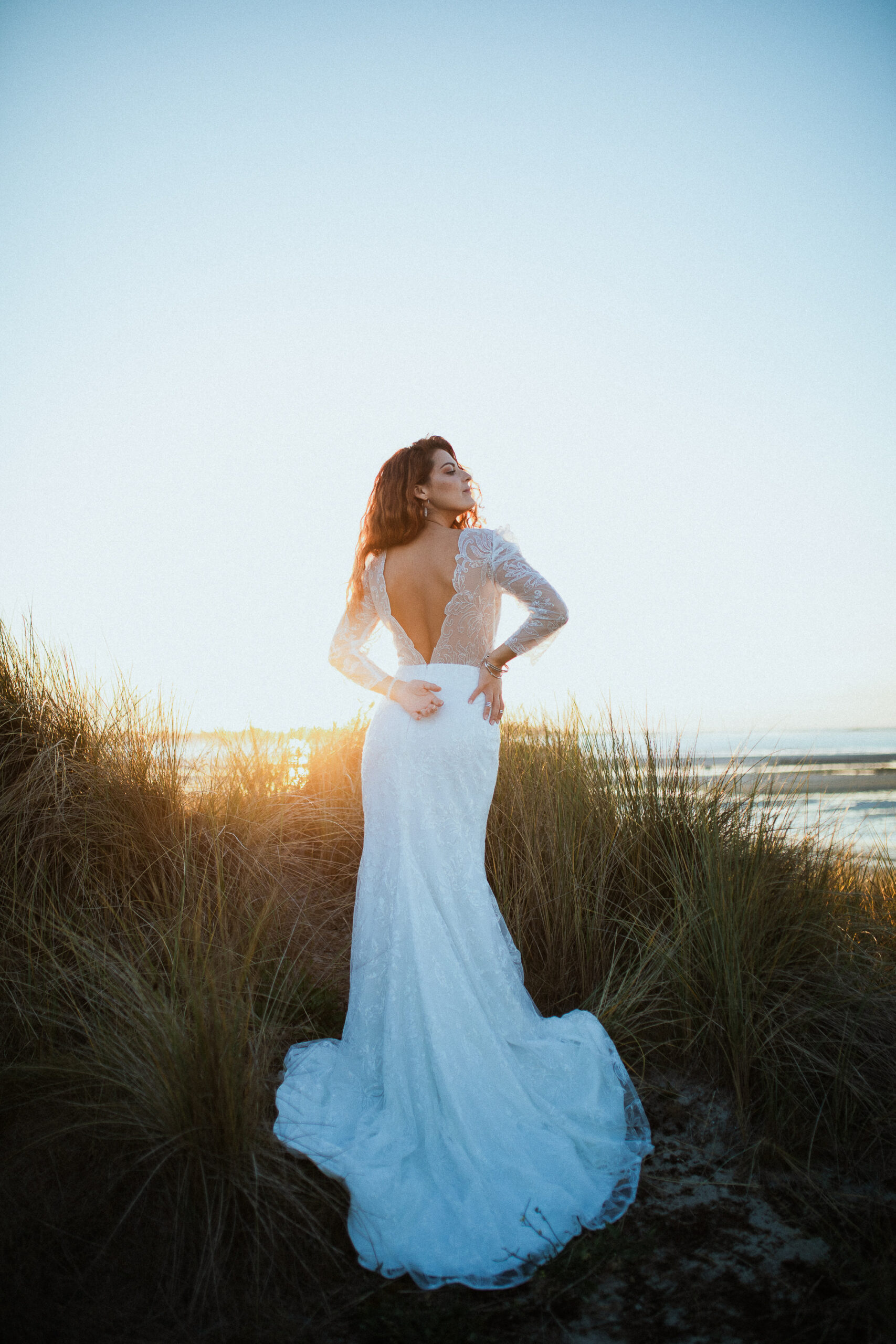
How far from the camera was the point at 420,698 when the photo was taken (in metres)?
2.95

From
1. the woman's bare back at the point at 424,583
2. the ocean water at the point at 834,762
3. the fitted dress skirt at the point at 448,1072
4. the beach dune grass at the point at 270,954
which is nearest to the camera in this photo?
the beach dune grass at the point at 270,954

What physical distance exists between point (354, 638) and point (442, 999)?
157cm

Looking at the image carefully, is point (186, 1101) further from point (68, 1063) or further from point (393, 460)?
point (393, 460)

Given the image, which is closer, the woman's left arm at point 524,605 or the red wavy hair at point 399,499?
the woman's left arm at point 524,605

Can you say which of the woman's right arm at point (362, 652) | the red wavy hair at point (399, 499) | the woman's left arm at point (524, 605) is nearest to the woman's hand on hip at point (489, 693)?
the woman's left arm at point (524, 605)

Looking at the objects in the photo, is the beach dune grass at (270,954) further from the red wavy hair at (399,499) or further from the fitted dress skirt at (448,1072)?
the red wavy hair at (399,499)

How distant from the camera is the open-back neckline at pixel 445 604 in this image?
301cm

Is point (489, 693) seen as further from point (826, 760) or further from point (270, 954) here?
point (826, 760)

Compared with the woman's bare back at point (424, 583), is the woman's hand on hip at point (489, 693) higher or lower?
lower

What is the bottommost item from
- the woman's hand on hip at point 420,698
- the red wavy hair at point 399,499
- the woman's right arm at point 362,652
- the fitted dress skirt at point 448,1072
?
the fitted dress skirt at point 448,1072

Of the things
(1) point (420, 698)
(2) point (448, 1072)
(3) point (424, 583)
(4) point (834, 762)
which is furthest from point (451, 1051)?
(4) point (834, 762)

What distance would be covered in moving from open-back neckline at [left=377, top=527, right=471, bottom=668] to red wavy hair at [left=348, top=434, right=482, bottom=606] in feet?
0.31

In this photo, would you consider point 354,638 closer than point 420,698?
No

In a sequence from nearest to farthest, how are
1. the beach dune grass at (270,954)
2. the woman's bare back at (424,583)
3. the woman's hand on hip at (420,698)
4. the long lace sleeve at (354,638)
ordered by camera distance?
Answer: the beach dune grass at (270,954) < the woman's hand on hip at (420,698) < the woman's bare back at (424,583) < the long lace sleeve at (354,638)
